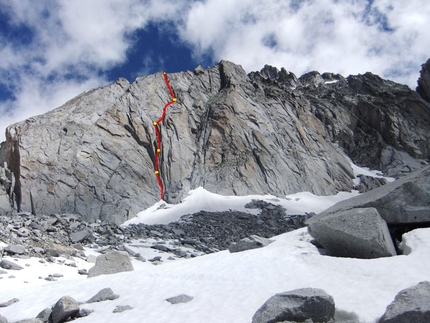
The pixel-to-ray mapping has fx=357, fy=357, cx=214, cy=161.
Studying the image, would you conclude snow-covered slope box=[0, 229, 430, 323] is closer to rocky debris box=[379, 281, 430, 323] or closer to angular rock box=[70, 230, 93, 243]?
rocky debris box=[379, 281, 430, 323]

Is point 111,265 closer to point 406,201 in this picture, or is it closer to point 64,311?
point 64,311

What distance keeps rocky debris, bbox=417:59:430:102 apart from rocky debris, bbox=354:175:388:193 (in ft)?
120

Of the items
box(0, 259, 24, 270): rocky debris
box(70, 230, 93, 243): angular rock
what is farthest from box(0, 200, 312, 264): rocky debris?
box(0, 259, 24, 270): rocky debris

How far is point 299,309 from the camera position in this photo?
7.14 meters

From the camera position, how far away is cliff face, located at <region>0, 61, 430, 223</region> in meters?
41.6

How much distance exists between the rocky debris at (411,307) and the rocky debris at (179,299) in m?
5.06

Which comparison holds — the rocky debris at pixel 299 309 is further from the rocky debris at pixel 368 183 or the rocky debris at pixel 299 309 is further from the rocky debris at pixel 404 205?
the rocky debris at pixel 368 183

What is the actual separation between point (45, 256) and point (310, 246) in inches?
526

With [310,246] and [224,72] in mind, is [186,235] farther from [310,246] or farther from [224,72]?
[224,72]

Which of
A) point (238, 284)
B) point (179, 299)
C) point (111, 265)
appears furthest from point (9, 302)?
point (238, 284)

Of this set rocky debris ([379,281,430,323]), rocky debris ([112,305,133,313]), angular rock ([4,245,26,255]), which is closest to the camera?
rocky debris ([379,281,430,323])

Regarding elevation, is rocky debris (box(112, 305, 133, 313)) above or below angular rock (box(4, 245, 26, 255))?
below

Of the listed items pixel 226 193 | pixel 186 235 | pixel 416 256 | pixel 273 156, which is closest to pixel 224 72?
pixel 273 156

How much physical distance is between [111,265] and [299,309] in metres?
10.6
